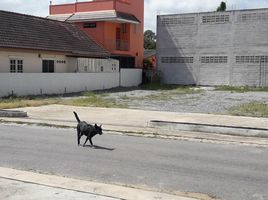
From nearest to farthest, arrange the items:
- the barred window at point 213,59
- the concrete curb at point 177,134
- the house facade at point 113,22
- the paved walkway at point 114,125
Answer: the paved walkway at point 114,125
the concrete curb at point 177,134
the barred window at point 213,59
the house facade at point 113,22

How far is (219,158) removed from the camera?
10.7 metres

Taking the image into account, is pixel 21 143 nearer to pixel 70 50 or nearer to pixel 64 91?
pixel 64 91

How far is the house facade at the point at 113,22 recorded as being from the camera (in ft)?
157

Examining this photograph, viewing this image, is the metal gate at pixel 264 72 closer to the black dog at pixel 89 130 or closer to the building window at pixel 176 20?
the building window at pixel 176 20

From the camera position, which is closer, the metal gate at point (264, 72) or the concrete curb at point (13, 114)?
the concrete curb at point (13, 114)

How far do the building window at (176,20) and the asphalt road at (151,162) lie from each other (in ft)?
122

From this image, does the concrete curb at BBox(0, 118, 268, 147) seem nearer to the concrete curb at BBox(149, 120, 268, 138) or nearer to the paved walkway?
the paved walkway

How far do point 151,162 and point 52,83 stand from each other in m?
25.4

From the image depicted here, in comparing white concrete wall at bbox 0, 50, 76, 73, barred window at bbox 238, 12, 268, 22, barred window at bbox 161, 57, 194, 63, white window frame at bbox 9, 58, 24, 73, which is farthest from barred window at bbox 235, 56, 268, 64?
white window frame at bbox 9, 58, 24, 73

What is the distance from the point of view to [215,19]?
48000mm

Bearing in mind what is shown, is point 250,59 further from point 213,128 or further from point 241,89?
point 213,128

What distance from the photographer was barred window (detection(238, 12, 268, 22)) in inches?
1786

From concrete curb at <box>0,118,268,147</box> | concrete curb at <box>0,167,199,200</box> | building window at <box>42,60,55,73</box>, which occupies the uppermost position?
building window at <box>42,60,55,73</box>

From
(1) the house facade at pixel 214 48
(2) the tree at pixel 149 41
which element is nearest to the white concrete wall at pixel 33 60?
(1) the house facade at pixel 214 48
